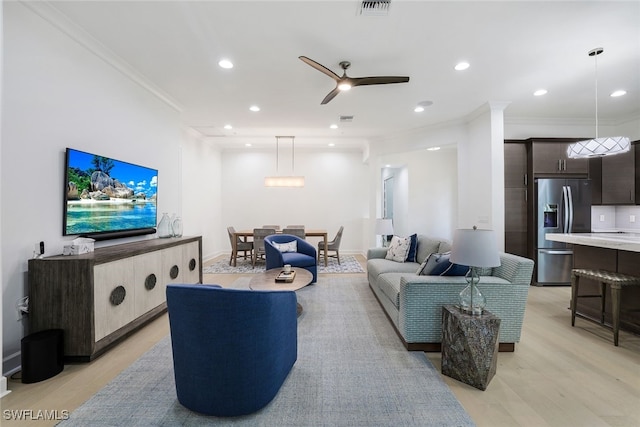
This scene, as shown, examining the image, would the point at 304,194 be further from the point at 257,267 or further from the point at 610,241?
the point at 610,241

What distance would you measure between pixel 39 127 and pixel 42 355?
1860mm

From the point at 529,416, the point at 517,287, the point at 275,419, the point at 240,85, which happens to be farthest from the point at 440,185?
the point at 275,419

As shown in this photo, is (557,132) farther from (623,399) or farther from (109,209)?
(109,209)

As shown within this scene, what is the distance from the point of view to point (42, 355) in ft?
6.68

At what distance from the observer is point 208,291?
1.50m

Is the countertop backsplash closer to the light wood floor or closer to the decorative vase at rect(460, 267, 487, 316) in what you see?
the light wood floor

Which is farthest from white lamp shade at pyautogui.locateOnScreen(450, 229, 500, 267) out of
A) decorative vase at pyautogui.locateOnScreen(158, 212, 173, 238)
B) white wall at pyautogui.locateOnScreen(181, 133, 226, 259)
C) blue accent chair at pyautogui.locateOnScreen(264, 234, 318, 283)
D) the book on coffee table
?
white wall at pyautogui.locateOnScreen(181, 133, 226, 259)

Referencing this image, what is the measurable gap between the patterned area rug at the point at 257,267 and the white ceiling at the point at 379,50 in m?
3.15

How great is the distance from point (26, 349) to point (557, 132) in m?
7.88

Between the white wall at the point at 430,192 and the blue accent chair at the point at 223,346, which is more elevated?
the white wall at the point at 430,192

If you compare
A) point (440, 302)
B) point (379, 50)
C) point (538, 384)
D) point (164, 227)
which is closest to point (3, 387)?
point (164, 227)

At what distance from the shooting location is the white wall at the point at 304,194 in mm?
7879

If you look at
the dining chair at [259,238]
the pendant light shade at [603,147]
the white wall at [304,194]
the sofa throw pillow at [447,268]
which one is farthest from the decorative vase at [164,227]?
the pendant light shade at [603,147]

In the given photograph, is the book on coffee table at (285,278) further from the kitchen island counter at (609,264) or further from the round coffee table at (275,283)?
the kitchen island counter at (609,264)
